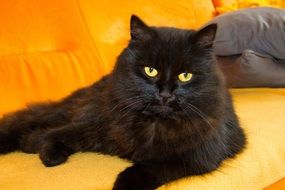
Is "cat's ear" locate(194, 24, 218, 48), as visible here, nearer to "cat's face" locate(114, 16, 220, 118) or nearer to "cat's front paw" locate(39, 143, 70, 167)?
"cat's face" locate(114, 16, 220, 118)

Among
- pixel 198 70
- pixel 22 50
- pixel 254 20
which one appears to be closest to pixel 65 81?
pixel 22 50

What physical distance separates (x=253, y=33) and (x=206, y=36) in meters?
0.78

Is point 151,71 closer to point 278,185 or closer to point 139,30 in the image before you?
point 139,30

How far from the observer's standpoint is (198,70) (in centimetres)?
116

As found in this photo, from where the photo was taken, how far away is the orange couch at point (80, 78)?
3.74ft

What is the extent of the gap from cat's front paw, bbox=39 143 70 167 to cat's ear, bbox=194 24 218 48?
0.57 meters

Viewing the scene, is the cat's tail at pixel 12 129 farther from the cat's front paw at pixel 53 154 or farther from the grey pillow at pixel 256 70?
the grey pillow at pixel 256 70

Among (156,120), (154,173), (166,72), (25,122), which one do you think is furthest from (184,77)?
(25,122)

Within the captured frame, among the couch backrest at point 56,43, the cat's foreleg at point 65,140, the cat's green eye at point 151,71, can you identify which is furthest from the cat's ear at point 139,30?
the couch backrest at point 56,43

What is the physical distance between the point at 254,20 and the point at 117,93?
3.29ft

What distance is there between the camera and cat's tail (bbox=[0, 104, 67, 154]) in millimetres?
1335

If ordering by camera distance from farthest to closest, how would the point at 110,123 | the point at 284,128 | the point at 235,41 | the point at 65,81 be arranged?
the point at 235,41 → the point at 65,81 → the point at 284,128 → the point at 110,123

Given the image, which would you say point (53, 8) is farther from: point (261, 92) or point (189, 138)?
point (261, 92)

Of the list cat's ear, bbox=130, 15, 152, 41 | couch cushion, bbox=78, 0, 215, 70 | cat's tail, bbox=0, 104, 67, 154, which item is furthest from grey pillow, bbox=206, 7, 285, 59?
cat's tail, bbox=0, 104, 67, 154
